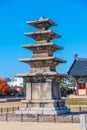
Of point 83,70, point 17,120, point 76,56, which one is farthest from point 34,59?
point 76,56

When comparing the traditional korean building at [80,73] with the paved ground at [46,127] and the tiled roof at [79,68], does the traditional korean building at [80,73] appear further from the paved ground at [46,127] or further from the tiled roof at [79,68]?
the paved ground at [46,127]

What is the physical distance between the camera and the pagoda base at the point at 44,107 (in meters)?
33.1

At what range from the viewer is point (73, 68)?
8944 cm

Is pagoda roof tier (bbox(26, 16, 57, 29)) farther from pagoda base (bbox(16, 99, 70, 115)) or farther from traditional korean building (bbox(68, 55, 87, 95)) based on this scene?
traditional korean building (bbox(68, 55, 87, 95))

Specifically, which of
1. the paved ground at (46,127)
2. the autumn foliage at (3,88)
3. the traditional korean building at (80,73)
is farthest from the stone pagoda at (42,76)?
the autumn foliage at (3,88)

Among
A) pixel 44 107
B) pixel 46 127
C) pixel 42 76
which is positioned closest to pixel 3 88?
pixel 42 76

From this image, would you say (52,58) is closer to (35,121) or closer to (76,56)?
(35,121)

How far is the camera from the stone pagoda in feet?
111

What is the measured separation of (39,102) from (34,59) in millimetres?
4590

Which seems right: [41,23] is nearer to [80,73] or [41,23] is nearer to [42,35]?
[42,35]

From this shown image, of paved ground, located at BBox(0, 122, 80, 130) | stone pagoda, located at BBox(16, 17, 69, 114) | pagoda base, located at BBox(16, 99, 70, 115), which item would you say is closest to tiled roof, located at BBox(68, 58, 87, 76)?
stone pagoda, located at BBox(16, 17, 69, 114)

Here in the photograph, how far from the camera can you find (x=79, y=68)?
88.5 metres

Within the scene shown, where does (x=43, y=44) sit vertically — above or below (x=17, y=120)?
above

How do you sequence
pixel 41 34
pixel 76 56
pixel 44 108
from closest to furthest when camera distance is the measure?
pixel 44 108 → pixel 41 34 → pixel 76 56
